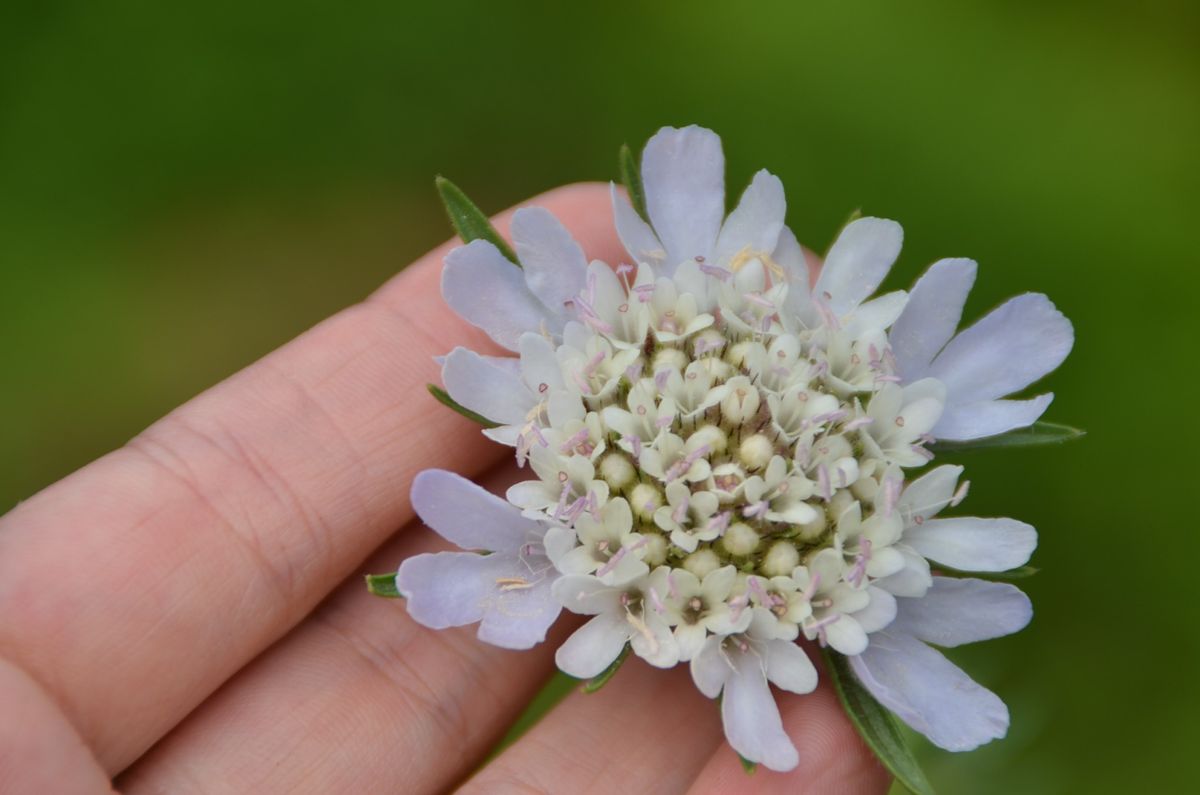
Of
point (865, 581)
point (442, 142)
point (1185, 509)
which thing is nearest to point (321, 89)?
point (442, 142)

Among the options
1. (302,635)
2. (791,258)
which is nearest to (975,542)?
(791,258)

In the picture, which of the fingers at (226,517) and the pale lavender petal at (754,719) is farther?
the fingers at (226,517)

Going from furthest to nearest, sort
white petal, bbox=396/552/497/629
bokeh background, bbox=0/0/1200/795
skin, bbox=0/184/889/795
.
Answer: bokeh background, bbox=0/0/1200/795, skin, bbox=0/184/889/795, white petal, bbox=396/552/497/629

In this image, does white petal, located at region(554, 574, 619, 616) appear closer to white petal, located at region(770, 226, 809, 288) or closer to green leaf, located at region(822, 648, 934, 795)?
green leaf, located at region(822, 648, 934, 795)

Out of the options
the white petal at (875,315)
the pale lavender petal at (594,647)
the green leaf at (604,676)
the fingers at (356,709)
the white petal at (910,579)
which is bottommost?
the fingers at (356,709)

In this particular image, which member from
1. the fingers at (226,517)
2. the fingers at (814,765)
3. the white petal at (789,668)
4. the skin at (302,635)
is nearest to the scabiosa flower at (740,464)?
the white petal at (789,668)

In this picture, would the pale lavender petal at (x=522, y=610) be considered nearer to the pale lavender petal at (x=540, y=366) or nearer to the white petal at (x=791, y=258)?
the pale lavender petal at (x=540, y=366)

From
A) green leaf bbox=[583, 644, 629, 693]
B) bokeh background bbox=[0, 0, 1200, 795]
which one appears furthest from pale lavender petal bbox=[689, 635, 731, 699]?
bokeh background bbox=[0, 0, 1200, 795]
